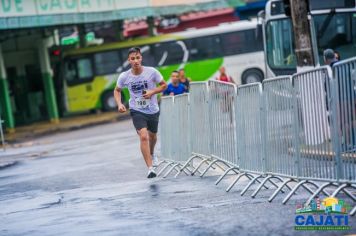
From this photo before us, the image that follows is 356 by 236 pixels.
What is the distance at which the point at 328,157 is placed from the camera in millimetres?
8336

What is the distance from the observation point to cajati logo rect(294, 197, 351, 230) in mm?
7266

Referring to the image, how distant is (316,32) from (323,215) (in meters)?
13.6

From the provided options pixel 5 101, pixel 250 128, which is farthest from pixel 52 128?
pixel 250 128

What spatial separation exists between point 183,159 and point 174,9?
23749mm

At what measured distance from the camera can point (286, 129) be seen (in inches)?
360

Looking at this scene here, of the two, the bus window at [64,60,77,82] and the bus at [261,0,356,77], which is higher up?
the bus at [261,0,356,77]

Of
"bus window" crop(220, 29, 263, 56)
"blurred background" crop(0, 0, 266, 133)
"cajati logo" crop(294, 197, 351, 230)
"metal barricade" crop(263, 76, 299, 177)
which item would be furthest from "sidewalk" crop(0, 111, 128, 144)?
"cajati logo" crop(294, 197, 351, 230)

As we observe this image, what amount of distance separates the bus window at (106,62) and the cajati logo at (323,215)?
96.5 ft

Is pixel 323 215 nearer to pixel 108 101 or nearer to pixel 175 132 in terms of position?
pixel 175 132

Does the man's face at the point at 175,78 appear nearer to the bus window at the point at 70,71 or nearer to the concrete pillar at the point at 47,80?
the concrete pillar at the point at 47,80

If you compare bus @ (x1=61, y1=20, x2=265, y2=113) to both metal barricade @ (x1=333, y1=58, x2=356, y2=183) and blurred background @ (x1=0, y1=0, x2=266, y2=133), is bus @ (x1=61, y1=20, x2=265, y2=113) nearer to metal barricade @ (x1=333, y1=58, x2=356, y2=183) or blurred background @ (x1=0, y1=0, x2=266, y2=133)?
blurred background @ (x1=0, y1=0, x2=266, y2=133)

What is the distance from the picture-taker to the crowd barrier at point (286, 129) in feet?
26.4

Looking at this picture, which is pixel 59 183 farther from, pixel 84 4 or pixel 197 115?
pixel 84 4

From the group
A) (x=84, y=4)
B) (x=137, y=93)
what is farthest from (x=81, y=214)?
(x=84, y=4)
